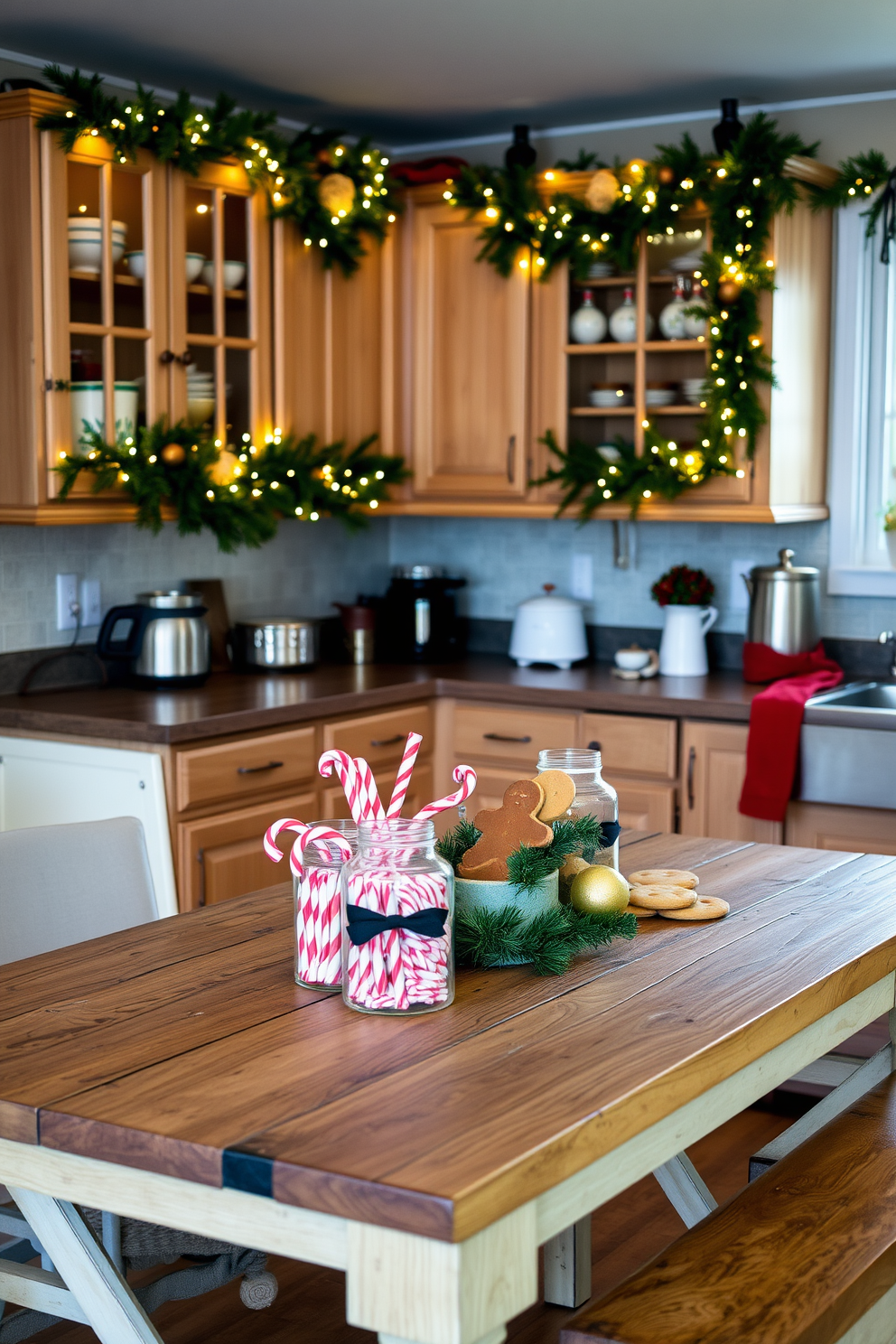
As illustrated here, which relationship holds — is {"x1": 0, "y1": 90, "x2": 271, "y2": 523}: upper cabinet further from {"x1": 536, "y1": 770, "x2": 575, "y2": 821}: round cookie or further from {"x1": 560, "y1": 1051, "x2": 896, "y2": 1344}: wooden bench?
{"x1": 560, "y1": 1051, "x2": 896, "y2": 1344}: wooden bench

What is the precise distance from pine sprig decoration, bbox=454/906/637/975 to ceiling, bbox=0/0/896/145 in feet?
7.60

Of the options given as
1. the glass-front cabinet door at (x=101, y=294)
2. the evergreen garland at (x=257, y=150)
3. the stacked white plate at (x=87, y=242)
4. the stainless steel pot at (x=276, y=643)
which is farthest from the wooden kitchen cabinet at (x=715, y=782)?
the stacked white plate at (x=87, y=242)

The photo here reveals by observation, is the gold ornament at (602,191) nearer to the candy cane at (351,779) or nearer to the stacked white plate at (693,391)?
the stacked white plate at (693,391)

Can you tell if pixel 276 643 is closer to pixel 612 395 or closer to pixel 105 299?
pixel 105 299

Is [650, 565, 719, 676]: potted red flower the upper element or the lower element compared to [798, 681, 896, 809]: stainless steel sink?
upper

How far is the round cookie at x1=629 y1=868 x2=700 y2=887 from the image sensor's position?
2.25m

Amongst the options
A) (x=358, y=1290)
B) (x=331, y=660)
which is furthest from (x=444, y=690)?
(x=358, y=1290)

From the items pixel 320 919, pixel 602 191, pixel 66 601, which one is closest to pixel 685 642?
pixel 602 191

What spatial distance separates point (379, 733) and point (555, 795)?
2.16 m

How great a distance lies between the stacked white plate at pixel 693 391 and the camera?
13.8 ft

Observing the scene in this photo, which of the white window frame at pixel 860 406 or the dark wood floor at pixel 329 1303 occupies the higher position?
the white window frame at pixel 860 406

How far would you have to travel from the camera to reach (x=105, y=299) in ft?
12.0

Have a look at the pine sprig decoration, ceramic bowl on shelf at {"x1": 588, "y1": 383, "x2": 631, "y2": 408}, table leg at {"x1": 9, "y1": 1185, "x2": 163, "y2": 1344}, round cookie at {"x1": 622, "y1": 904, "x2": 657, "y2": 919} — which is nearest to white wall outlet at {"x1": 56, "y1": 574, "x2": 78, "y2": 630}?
ceramic bowl on shelf at {"x1": 588, "y1": 383, "x2": 631, "y2": 408}

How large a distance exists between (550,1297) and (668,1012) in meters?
1.28
